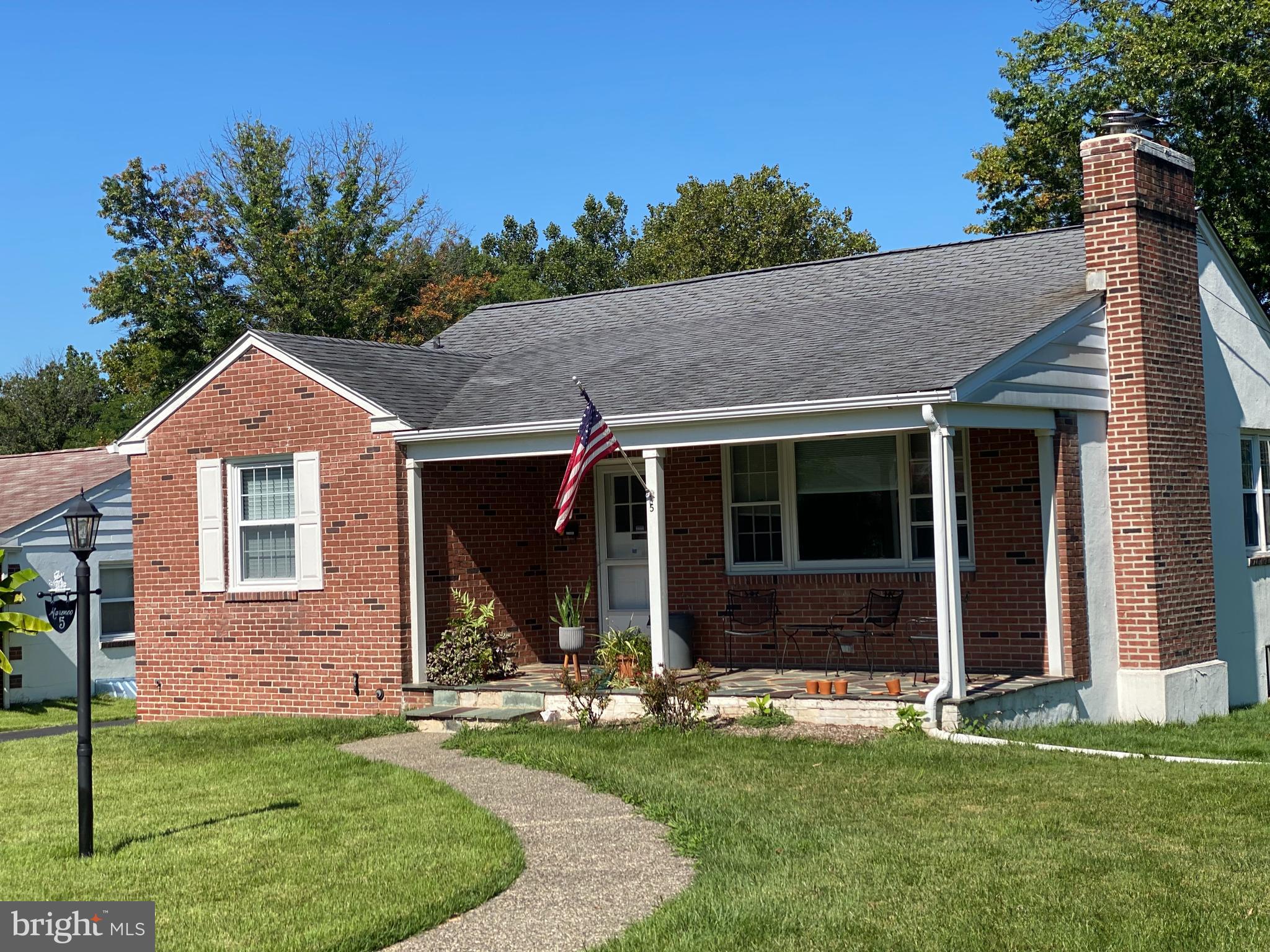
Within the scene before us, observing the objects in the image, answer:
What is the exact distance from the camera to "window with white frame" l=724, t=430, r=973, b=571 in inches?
565

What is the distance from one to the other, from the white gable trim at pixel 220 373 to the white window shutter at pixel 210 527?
30.7 inches

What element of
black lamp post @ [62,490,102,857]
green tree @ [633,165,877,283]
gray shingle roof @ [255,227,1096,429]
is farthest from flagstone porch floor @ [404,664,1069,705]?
green tree @ [633,165,877,283]

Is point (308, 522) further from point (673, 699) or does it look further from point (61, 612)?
point (61, 612)

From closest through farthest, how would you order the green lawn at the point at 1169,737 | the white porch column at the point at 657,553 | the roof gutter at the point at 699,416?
the green lawn at the point at 1169,737, the roof gutter at the point at 699,416, the white porch column at the point at 657,553

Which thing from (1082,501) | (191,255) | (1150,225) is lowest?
(1082,501)

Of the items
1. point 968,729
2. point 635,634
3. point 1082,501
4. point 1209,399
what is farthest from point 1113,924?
point 1209,399

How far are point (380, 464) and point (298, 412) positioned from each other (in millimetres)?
1205

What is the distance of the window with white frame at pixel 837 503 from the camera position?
14359mm

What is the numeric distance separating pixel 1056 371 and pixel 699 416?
338cm

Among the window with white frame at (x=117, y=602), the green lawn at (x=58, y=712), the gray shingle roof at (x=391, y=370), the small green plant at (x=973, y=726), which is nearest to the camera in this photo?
the small green plant at (x=973, y=726)

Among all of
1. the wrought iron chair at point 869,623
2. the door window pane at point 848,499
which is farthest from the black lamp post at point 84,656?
the door window pane at point 848,499

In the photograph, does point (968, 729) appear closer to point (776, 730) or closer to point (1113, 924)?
point (776, 730)

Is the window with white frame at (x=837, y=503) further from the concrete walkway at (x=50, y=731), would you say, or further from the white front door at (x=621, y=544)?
the concrete walkway at (x=50, y=731)

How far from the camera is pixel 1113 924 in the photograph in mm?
6391
